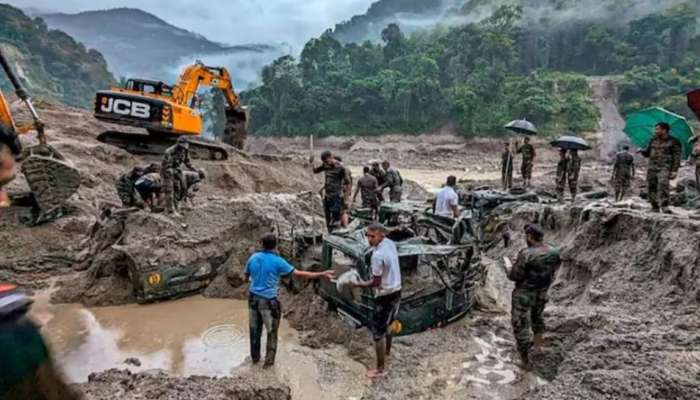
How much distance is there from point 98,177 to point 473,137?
35.0 meters

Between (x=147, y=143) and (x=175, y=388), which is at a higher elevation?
(x=147, y=143)

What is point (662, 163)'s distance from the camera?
7578mm

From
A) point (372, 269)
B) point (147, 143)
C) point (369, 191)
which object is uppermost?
point (147, 143)

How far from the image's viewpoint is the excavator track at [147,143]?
16.3 m

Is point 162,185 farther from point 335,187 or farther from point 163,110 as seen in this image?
point 163,110

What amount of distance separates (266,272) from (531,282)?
2781 millimetres

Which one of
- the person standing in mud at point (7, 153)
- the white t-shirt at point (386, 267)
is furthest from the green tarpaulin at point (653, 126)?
the person standing in mud at point (7, 153)

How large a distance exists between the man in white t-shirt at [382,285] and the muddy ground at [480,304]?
1.46ft

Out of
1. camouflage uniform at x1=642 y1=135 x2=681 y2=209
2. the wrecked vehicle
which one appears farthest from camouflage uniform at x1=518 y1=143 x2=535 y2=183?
the wrecked vehicle

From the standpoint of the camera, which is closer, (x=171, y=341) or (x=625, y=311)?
(x=625, y=311)

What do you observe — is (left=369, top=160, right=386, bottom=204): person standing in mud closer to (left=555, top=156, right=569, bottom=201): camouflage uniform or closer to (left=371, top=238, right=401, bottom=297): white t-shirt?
(left=555, top=156, right=569, bottom=201): camouflage uniform

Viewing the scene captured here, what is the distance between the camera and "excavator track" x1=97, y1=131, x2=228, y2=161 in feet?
53.6

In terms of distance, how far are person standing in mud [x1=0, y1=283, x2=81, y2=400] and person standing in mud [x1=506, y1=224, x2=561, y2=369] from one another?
461 centimetres

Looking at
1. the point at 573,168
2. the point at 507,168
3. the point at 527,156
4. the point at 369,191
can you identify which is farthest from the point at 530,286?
the point at 507,168
